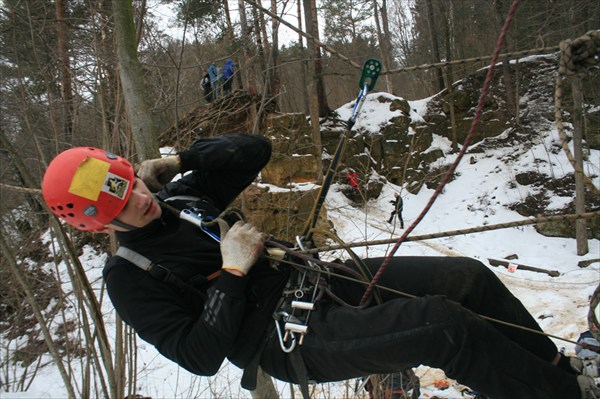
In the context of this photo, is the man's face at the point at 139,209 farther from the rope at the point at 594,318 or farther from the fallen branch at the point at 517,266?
the fallen branch at the point at 517,266

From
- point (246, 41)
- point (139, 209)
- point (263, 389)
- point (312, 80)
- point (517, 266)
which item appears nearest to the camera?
point (139, 209)

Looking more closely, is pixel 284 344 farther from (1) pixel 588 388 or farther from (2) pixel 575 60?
(2) pixel 575 60

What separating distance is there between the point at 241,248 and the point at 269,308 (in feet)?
1.04

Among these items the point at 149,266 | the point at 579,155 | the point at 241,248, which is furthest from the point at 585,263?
the point at 149,266

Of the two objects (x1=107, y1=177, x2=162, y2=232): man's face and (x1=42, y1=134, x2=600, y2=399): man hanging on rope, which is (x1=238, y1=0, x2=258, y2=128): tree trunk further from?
(x1=42, y1=134, x2=600, y2=399): man hanging on rope

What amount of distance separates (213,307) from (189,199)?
2.25 ft

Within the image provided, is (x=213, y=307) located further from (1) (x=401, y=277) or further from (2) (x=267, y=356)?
(1) (x=401, y=277)

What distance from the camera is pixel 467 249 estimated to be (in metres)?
9.22

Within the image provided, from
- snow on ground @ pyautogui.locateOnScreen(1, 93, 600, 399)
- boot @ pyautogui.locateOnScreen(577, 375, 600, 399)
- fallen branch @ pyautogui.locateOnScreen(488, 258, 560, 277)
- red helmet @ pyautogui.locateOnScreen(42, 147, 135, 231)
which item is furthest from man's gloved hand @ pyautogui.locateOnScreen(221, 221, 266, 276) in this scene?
fallen branch @ pyautogui.locateOnScreen(488, 258, 560, 277)

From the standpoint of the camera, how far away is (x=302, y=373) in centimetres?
146

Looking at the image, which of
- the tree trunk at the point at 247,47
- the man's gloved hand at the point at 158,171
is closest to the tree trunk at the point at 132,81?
the man's gloved hand at the point at 158,171

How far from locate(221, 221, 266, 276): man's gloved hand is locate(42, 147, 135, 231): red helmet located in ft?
1.61

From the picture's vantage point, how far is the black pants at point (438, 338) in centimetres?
124

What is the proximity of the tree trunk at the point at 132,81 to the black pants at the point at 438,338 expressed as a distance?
4.88 ft
